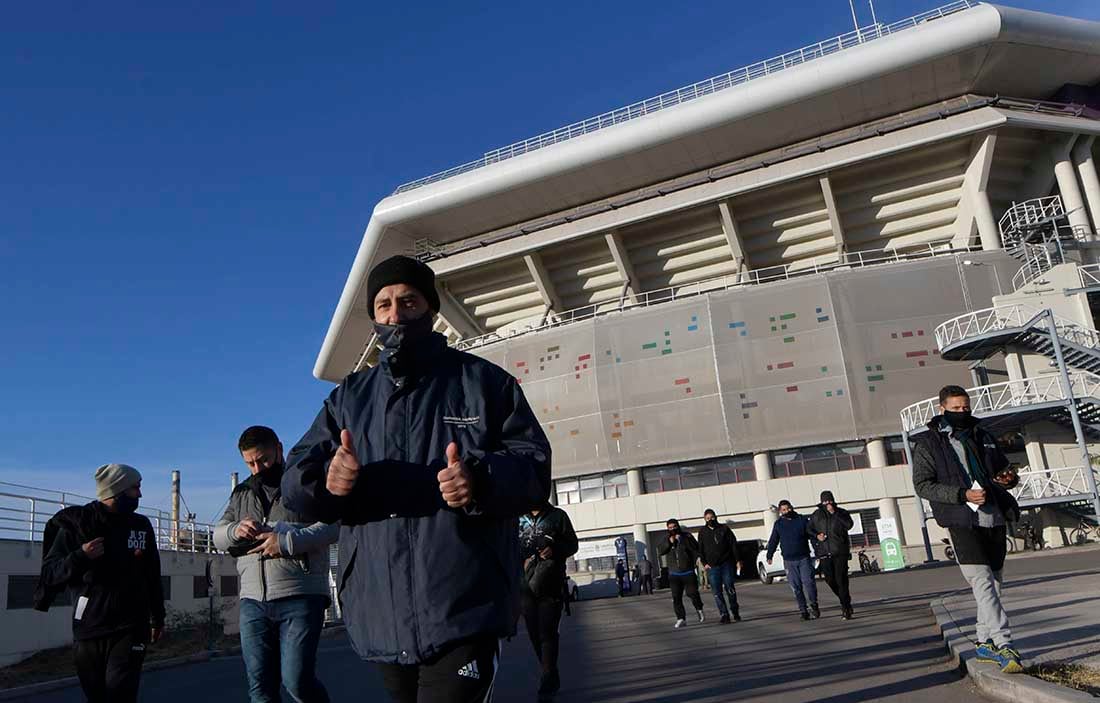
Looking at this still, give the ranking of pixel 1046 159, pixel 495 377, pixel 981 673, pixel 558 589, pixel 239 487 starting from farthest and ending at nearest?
pixel 1046 159, pixel 558 589, pixel 981 673, pixel 239 487, pixel 495 377

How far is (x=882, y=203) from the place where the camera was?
116 ft

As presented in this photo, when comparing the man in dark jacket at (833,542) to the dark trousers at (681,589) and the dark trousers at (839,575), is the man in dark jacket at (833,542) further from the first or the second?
the dark trousers at (681,589)

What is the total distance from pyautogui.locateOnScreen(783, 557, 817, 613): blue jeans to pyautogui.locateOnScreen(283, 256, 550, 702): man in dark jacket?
33.4 feet

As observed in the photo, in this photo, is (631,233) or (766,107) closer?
(766,107)

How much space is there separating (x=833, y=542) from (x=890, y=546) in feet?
56.2

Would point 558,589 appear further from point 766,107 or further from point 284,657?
point 766,107

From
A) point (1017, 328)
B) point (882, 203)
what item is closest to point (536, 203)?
point (882, 203)

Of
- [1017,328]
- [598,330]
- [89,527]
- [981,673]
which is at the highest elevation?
[598,330]

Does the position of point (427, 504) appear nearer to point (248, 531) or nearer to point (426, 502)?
point (426, 502)

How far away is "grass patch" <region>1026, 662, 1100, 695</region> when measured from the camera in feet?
14.4

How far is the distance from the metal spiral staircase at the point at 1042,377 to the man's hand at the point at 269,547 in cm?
2383

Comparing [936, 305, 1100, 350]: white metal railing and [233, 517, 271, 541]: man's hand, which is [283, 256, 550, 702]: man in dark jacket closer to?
[233, 517, 271, 541]: man's hand

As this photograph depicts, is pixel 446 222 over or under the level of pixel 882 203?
over

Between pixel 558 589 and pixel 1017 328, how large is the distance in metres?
23.7
